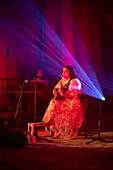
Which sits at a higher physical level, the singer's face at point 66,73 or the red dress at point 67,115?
the singer's face at point 66,73

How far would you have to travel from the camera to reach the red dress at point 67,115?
4359 millimetres

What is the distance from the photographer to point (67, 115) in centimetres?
437

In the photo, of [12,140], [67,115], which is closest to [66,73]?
[67,115]

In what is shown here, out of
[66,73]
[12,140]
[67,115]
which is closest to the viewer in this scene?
[12,140]

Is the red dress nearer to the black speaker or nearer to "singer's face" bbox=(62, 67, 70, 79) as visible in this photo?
"singer's face" bbox=(62, 67, 70, 79)

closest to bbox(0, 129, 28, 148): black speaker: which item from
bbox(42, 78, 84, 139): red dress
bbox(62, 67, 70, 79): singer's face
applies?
bbox(42, 78, 84, 139): red dress

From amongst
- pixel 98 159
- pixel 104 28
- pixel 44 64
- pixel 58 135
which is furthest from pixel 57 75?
pixel 98 159

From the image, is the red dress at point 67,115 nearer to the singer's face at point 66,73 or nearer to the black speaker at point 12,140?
the singer's face at point 66,73

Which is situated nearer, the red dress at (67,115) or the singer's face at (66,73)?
the red dress at (67,115)

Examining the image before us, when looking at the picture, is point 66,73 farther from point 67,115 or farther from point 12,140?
point 12,140

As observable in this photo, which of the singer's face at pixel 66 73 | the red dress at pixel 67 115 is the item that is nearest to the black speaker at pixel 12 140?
the red dress at pixel 67 115

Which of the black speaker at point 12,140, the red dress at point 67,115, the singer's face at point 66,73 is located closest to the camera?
the black speaker at point 12,140

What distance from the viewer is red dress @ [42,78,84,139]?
4.36 m

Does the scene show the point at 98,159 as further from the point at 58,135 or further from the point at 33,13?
the point at 33,13
